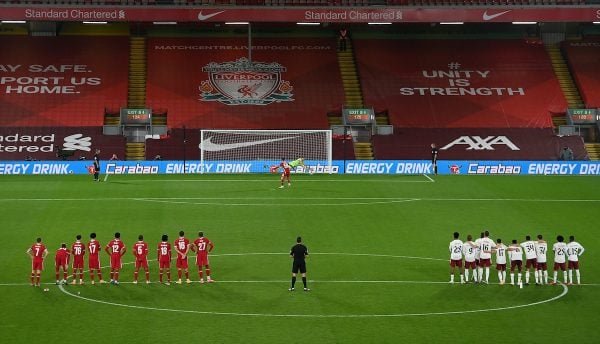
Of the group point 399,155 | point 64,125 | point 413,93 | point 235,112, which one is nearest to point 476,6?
point 413,93

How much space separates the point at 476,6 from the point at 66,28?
2964 cm

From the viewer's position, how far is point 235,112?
216ft

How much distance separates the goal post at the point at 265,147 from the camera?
191 ft

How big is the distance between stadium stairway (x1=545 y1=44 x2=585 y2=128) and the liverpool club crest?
1892 cm

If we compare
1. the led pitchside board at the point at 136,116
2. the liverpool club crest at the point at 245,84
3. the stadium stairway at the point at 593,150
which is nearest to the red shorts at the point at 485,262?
the stadium stairway at the point at 593,150

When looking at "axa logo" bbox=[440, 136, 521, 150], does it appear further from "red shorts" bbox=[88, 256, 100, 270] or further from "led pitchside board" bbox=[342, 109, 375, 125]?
"red shorts" bbox=[88, 256, 100, 270]

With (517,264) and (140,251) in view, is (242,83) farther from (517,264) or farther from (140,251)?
(517,264)

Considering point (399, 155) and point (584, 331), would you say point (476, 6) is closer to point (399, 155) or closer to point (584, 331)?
point (399, 155)

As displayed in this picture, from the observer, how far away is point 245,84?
224 ft

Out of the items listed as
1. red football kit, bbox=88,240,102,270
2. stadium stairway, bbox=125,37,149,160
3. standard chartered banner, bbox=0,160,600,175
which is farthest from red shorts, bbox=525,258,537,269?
stadium stairway, bbox=125,37,149,160

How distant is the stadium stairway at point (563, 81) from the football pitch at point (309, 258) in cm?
1064

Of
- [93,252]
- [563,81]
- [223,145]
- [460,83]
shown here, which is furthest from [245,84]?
[93,252]

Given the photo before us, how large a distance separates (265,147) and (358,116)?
889 centimetres

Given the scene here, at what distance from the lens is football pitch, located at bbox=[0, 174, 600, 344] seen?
26.9 meters
